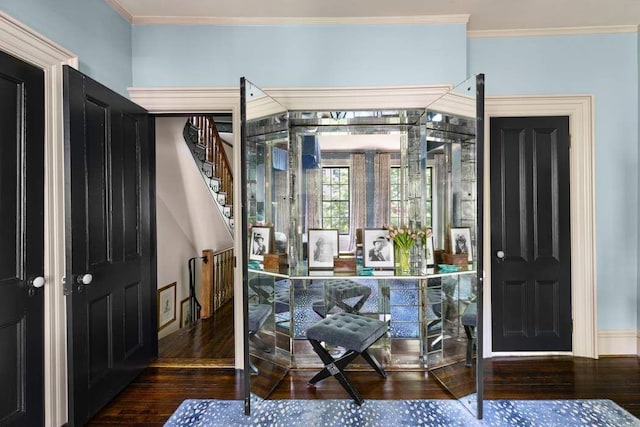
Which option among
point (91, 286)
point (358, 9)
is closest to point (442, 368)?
point (91, 286)

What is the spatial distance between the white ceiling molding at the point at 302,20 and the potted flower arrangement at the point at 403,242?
1644 mm

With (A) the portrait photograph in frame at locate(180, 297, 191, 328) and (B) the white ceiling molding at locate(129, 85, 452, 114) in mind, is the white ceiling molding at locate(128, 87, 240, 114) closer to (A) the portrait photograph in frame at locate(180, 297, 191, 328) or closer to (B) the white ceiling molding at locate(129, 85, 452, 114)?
(B) the white ceiling molding at locate(129, 85, 452, 114)

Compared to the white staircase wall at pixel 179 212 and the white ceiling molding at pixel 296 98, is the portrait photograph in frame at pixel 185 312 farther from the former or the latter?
the white ceiling molding at pixel 296 98

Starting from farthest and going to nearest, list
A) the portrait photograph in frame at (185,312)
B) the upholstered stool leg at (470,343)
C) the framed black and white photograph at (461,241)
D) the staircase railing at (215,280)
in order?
the portrait photograph in frame at (185,312) → the staircase railing at (215,280) → the framed black and white photograph at (461,241) → the upholstered stool leg at (470,343)

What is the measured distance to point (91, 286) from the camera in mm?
1953

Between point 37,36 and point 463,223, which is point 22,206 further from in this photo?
point 463,223

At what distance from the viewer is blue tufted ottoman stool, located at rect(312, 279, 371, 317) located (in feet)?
9.09

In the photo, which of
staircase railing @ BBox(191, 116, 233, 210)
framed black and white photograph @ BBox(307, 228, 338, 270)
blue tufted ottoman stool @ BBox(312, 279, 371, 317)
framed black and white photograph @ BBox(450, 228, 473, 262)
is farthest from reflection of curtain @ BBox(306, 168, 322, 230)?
staircase railing @ BBox(191, 116, 233, 210)

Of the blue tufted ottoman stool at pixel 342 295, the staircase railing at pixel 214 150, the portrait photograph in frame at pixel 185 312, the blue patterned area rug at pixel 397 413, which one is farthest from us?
the portrait photograph in frame at pixel 185 312

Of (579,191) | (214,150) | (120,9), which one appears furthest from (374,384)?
(120,9)

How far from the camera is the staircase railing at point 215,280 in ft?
13.4

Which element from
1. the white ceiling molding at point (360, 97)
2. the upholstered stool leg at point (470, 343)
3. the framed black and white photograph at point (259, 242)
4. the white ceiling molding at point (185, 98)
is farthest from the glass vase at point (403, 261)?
the white ceiling molding at point (185, 98)

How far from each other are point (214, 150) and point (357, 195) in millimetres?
2136

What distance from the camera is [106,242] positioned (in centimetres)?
211
